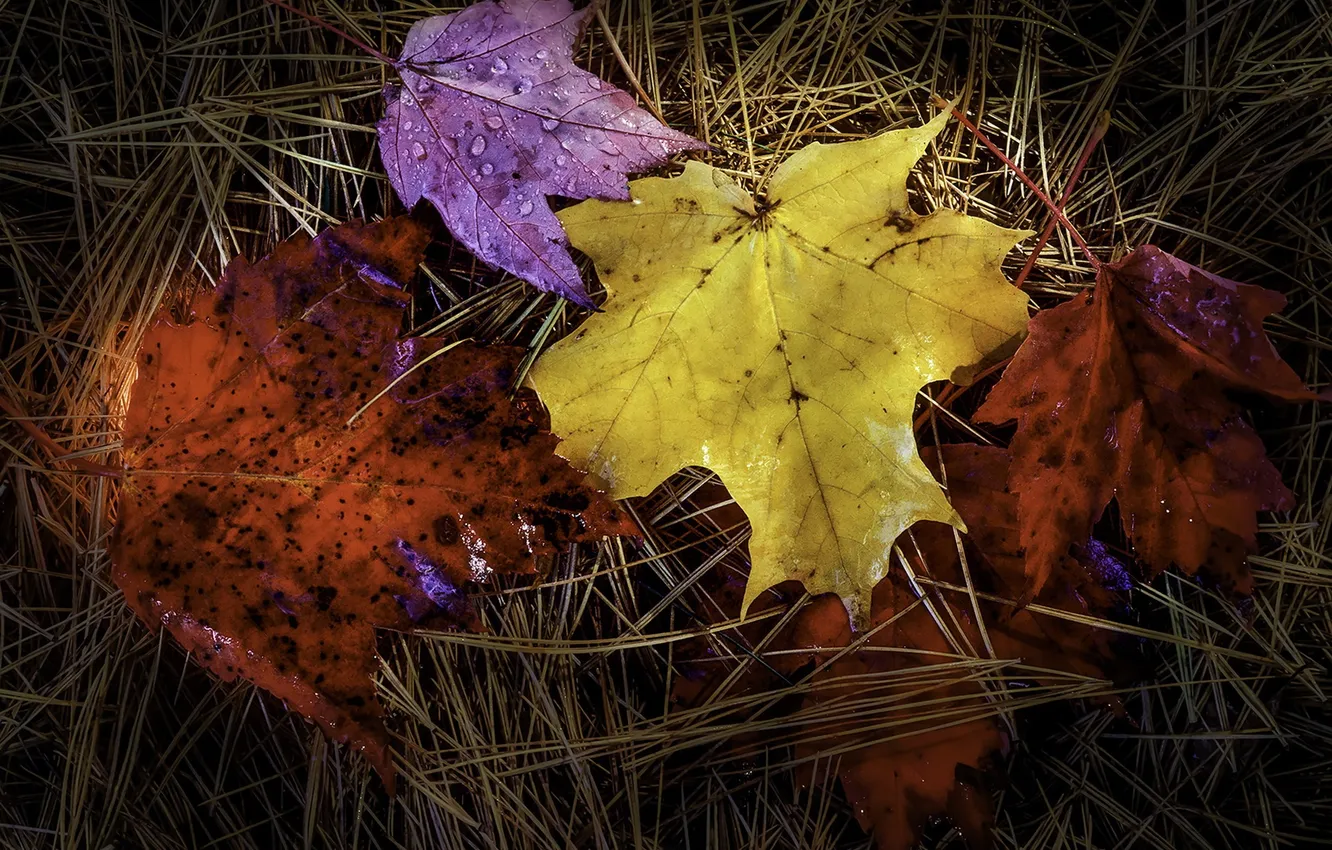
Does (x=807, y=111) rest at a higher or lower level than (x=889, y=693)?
higher

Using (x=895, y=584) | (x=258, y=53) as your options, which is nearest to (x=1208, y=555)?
(x=895, y=584)

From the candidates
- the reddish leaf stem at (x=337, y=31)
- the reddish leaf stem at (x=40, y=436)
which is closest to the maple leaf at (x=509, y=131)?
the reddish leaf stem at (x=337, y=31)

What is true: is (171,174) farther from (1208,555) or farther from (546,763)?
(1208,555)

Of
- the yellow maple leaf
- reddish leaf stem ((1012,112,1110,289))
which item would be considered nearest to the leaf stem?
the yellow maple leaf

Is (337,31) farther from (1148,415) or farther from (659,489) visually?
(1148,415)

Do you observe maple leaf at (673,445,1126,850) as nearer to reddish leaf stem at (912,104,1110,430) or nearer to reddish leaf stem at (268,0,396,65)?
reddish leaf stem at (912,104,1110,430)

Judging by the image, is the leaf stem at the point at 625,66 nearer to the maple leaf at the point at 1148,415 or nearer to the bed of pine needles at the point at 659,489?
the bed of pine needles at the point at 659,489
